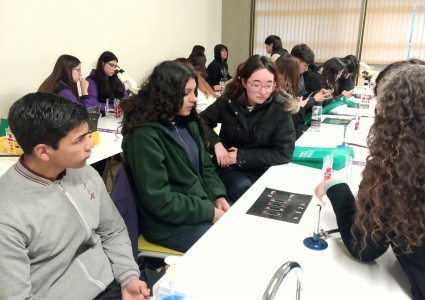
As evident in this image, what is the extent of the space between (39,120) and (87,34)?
335cm

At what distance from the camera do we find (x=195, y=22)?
6.12 m

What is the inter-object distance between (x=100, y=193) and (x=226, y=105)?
3.98 feet

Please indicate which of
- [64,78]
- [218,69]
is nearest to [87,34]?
[64,78]

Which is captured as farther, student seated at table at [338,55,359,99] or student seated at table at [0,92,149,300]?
student seated at table at [338,55,359,99]

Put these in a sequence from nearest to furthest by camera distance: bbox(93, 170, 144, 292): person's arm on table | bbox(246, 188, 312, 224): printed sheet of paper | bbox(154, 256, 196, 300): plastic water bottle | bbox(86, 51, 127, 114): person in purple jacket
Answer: bbox(154, 256, 196, 300): plastic water bottle
bbox(93, 170, 144, 292): person's arm on table
bbox(246, 188, 312, 224): printed sheet of paper
bbox(86, 51, 127, 114): person in purple jacket

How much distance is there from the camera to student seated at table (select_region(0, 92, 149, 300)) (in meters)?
0.94

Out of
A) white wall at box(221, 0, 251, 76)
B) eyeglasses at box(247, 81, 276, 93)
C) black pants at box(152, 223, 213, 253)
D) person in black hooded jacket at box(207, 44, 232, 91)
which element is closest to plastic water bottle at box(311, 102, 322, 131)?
eyeglasses at box(247, 81, 276, 93)

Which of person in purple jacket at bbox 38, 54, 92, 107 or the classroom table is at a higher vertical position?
person in purple jacket at bbox 38, 54, 92, 107

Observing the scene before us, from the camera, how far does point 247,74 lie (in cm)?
213

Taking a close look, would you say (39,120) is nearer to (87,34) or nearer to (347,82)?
(87,34)

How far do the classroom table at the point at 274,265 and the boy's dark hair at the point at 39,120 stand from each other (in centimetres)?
54

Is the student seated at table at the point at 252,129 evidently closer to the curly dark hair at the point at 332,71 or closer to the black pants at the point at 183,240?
the black pants at the point at 183,240

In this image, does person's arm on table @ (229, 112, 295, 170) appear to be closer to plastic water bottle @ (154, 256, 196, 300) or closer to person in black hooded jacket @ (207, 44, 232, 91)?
plastic water bottle @ (154, 256, 196, 300)

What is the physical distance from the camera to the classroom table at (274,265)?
0.93 m
